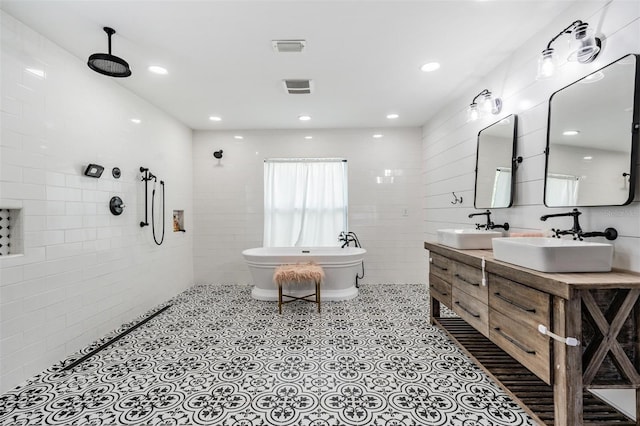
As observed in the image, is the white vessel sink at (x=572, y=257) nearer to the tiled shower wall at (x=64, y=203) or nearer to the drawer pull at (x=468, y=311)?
the drawer pull at (x=468, y=311)

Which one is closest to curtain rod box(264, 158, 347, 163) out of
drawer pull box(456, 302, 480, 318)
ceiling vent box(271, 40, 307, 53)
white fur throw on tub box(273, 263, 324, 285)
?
white fur throw on tub box(273, 263, 324, 285)

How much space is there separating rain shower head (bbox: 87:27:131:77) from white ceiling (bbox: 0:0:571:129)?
8.3 inches

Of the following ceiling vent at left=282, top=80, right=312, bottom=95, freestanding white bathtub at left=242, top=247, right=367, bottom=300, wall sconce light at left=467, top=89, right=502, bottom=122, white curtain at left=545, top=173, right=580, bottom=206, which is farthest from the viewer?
freestanding white bathtub at left=242, top=247, right=367, bottom=300

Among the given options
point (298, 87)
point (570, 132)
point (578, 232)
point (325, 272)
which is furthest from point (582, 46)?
point (325, 272)

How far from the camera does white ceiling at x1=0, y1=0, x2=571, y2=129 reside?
6.54ft

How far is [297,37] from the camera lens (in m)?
2.32

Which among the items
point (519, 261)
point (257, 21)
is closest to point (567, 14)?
point (519, 261)

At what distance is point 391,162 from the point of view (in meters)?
4.81

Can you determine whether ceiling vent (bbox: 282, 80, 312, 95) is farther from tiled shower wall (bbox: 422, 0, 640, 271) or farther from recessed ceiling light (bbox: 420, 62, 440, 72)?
tiled shower wall (bbox: 422, 0, 640, 271)

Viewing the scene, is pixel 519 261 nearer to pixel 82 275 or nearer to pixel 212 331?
pixel 212 331

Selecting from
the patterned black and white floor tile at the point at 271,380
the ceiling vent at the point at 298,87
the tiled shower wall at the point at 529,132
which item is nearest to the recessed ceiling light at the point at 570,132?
the tiled shower wall at the point at 529,132

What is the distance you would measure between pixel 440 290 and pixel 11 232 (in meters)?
3.53

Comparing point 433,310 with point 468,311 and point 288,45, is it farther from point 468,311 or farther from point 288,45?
point 288,45

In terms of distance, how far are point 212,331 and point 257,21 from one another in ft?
9.28
